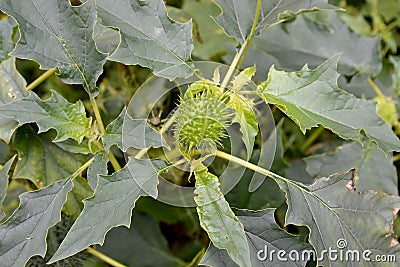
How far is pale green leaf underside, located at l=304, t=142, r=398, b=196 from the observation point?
58.0 inches

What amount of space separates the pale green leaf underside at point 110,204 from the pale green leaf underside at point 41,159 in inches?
12.5

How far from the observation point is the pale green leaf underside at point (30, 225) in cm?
103

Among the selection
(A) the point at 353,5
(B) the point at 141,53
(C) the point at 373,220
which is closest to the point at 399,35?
(A) the point at 353,5

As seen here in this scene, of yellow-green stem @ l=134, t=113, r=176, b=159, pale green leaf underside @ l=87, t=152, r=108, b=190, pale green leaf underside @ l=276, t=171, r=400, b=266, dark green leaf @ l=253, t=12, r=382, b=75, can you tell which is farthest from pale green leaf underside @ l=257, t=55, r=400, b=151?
dark green leaf @ l=253, t=12, r=382, b=75

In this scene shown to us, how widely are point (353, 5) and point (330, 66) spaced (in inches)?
38.5

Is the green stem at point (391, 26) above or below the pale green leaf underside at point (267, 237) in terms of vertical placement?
above

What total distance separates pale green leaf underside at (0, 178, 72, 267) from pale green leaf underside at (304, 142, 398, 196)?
27.9 inches

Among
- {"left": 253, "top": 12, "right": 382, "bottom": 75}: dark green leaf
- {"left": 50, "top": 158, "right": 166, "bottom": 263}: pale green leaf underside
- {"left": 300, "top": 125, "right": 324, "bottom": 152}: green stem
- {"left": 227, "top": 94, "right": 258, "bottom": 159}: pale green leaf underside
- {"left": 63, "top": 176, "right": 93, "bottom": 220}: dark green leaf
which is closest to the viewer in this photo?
{"left": 50, "top": 158, "right": 166, "bottom": 263}: pale green leaf underside

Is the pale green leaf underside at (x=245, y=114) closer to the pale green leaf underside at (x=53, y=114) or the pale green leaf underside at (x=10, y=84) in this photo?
the pale green leaf underside at (x=53, y=114)

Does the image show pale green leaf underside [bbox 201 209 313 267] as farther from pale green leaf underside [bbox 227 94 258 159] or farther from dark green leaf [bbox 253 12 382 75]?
dark green leaf [bbox 253 12 382 75]

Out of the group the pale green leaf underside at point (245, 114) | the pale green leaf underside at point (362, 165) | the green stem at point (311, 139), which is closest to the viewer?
the pale green leaf underside at point (245, 114)

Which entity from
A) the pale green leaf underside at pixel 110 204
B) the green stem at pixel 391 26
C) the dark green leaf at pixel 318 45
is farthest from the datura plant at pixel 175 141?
the green stem at pixel 391 26

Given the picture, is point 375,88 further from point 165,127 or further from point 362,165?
point 165,127

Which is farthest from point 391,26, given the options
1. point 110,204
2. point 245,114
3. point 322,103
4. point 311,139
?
point 110,204
